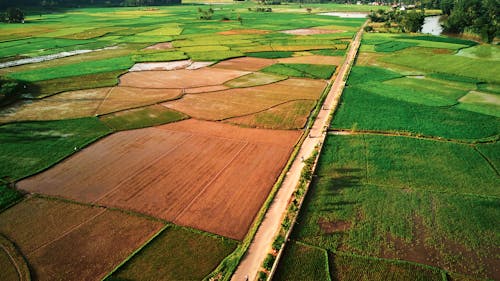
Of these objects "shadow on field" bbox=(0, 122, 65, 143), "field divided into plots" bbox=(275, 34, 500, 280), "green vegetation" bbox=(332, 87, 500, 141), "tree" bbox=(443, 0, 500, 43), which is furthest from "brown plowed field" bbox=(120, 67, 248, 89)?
"tree" bbox=(443, 0, 500, 43)

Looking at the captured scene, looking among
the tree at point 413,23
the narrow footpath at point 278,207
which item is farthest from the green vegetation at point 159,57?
the tree at point 413,23

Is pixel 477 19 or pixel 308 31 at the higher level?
pixel 477 19

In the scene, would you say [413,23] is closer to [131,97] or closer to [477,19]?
[477,19]

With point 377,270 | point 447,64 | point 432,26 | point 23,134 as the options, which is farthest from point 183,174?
point 432,26

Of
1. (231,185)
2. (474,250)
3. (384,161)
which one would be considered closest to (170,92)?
(231,185)

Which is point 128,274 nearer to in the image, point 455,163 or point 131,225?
point 131,225

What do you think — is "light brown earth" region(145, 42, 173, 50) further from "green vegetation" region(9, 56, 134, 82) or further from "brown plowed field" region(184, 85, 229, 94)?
"brown plowed field" region(184, 85, 229, 94)

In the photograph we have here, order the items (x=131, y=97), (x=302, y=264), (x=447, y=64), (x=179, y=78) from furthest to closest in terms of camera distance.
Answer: (x=447, y=64) < (x=179, y=78) < (x=131, y=97) < (x=302, y=264)
